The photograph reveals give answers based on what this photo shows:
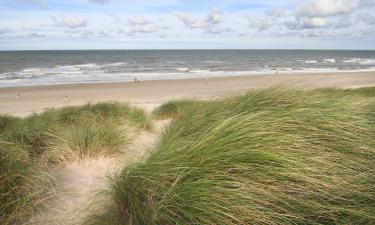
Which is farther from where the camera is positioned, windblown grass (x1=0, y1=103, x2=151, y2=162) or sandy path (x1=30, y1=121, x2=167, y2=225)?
windblown grass (x1=0, y1=103, x2=151, y2=162)

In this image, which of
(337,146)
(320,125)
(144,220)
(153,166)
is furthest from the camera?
(320,125)

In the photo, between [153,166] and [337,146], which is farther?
[337,146]

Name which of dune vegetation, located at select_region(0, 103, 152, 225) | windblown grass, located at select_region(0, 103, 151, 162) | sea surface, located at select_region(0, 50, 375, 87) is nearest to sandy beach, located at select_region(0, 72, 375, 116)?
sea surface, located at select_region(0, 50, 375, 87)

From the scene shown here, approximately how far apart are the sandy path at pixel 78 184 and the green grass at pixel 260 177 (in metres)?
0.45

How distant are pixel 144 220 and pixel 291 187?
38.7 inches

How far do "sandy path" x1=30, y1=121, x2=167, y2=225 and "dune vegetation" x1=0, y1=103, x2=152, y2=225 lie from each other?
11 cm

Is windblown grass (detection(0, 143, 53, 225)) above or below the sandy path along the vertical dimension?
above

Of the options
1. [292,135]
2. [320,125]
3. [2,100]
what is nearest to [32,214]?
[292,135]

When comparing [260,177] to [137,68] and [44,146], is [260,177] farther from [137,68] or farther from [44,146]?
[137,68]

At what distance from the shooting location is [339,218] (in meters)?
2.33

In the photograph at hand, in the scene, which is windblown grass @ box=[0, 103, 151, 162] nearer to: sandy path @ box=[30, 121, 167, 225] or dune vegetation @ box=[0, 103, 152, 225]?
dune vegetation @ box=[0, 103, 152, 225]

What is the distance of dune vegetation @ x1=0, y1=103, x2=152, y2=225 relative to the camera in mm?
3051

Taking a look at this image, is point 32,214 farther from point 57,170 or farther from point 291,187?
point 291,187

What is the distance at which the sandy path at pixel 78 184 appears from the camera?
3.12 m
